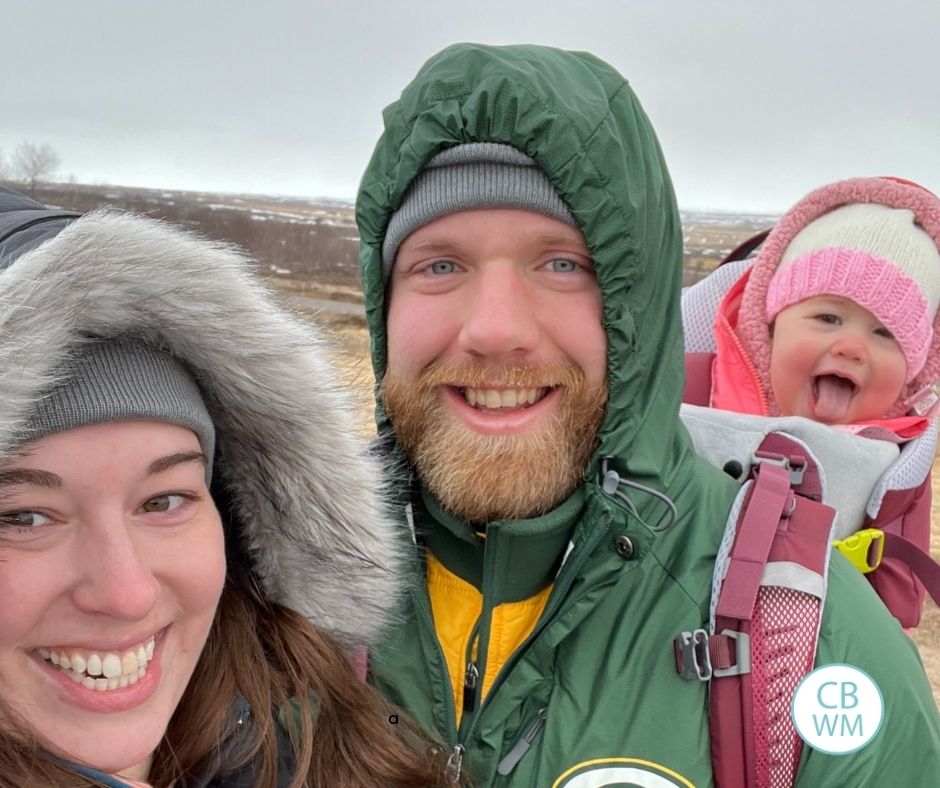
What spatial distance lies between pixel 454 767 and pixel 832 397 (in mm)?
1586

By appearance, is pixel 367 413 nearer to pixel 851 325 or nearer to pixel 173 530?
pixel 173 530

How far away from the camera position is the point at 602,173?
1.44m

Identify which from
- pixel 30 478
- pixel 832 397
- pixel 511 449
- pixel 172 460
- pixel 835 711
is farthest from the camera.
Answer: pixel 832 397

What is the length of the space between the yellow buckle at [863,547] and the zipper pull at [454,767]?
0.97m

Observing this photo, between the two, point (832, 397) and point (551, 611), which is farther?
point (832, 397)

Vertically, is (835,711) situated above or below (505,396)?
below

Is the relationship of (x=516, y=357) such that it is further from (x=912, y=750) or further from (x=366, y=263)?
(x=912, y=750)

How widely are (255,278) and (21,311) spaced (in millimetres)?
398

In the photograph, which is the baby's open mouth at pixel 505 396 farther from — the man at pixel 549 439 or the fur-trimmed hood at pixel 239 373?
the fur-trimmed hood at pixel 239 373

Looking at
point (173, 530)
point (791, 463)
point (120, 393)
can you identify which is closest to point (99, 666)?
point (173, 530)

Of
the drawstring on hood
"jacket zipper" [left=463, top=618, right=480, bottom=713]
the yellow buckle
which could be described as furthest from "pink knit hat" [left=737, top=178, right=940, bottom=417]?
"jacket zipper" [left=463, top=618, right=480, bottom=713]

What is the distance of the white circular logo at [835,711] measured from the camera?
4.18 ft

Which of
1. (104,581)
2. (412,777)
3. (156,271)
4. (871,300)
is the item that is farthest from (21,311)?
(871,300)

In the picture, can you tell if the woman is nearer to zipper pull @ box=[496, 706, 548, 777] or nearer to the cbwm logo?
zipper pull @ box=[496, 706, 548, 777]
